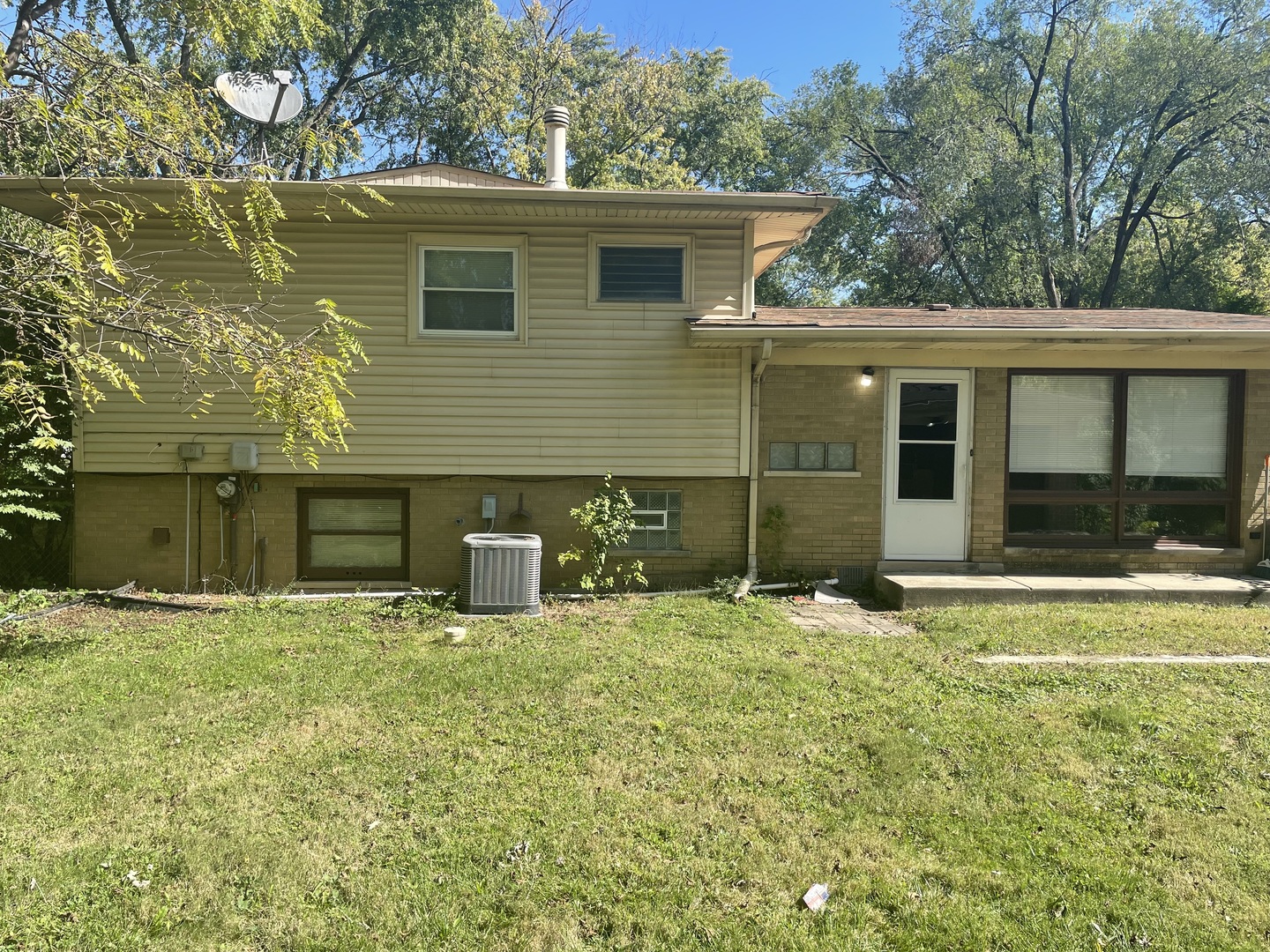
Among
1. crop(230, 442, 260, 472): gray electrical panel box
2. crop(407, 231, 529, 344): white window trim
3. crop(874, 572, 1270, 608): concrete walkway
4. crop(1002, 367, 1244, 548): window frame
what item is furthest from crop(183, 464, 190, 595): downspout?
crop(1002, 367, 1244, 548): window frame

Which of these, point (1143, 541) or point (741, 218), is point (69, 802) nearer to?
point (741, 218)

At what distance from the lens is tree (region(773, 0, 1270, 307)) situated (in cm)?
1752

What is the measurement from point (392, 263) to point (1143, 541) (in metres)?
8.78

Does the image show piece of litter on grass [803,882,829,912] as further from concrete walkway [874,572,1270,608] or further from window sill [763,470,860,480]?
window sill [763,470,860,480]

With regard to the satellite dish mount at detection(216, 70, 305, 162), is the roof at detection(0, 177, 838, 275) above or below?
below

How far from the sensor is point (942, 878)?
270cm

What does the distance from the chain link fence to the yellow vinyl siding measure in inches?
32.5

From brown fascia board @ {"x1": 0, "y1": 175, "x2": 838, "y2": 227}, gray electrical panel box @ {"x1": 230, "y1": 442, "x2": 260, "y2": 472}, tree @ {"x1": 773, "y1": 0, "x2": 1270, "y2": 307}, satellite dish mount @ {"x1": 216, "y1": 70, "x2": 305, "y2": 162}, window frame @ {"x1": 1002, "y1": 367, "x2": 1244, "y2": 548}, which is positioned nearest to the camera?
brown fascia board @ {"x1": 0, "y1": 175, "x2": 838, "y2": 227}

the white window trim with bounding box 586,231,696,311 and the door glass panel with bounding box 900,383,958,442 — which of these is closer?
the white window trim with bounding box 586,231,696,311

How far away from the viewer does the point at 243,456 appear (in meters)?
7.33

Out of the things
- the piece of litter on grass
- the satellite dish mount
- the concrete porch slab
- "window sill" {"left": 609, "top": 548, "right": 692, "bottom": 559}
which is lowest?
the piece of litter on grass

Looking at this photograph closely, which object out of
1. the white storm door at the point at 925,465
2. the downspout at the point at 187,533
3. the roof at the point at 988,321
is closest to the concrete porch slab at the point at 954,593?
the white storm door at the point at 925,465

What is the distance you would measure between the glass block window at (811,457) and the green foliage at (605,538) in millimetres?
1680

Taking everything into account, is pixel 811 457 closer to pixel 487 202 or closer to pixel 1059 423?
pixel 1059 423
